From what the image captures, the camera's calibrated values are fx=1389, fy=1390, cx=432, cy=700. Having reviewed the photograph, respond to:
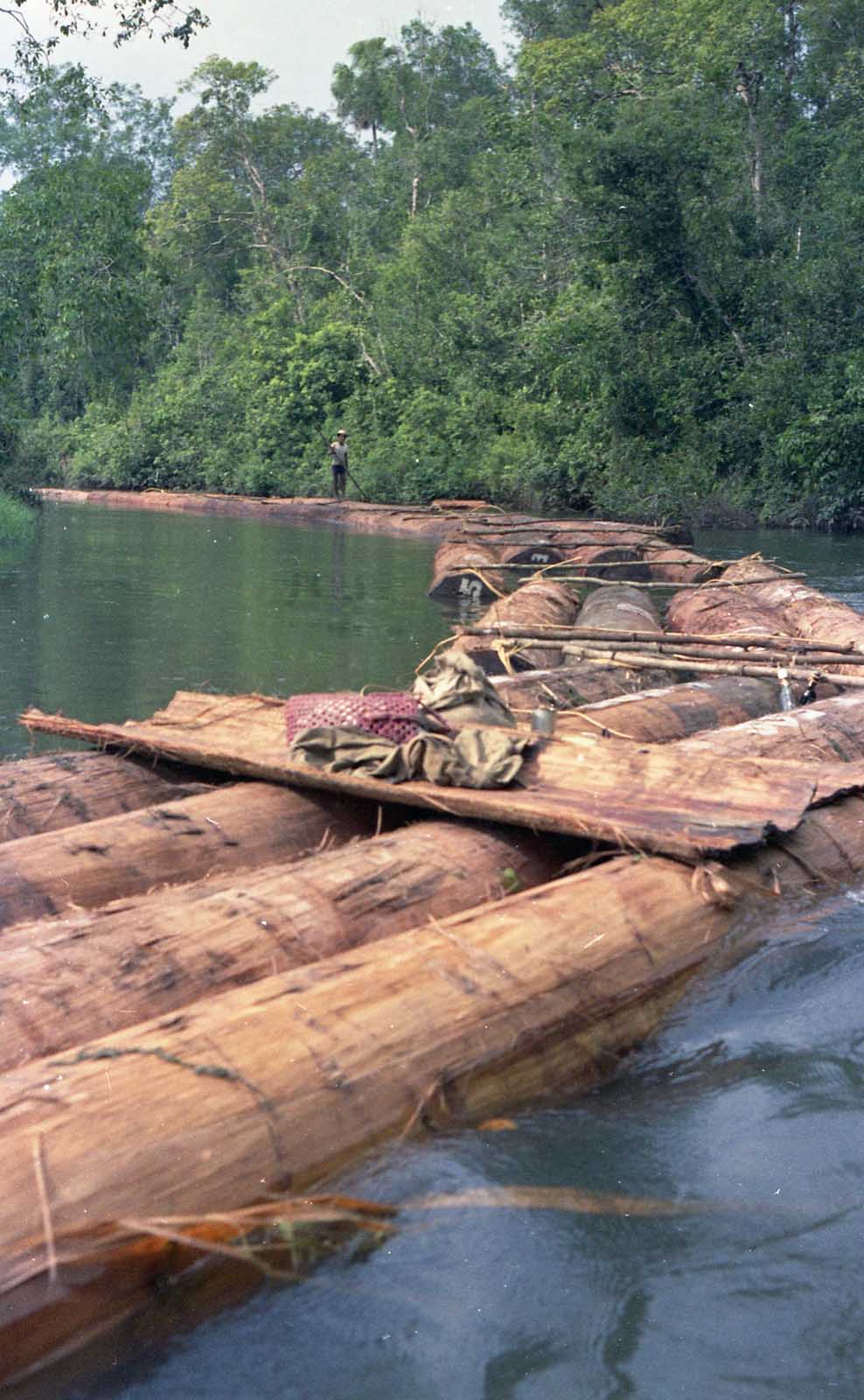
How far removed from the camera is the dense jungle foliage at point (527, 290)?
77.0ft

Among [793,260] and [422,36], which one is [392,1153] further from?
[422,36]

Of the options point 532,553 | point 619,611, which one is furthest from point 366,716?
point 532,553

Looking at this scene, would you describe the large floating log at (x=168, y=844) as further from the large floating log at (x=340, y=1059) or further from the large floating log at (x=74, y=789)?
the large floating log at (x=340, y=1059)

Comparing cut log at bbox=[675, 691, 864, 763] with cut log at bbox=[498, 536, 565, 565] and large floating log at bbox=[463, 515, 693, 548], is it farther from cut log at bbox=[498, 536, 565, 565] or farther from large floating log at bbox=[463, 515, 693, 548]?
cut log at bbox=[498, 536, 565, 565]

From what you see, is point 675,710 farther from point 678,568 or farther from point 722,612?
point 678,568

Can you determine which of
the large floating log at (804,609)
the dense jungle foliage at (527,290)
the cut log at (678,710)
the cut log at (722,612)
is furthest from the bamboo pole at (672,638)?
the dense jungle foliage at (527,290)

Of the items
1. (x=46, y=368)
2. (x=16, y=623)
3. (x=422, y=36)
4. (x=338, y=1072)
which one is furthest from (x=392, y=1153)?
(x=422, y=36)

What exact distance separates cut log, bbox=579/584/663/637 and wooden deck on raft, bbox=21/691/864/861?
544 centimetres

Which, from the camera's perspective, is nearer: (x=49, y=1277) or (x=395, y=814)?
(x=49, y=1277)

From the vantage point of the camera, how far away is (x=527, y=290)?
3022cm

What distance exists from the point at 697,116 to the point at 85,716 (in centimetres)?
2275

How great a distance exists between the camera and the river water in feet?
8.84

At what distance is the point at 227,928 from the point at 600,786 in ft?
5.58

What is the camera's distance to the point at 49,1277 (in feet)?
8.02
